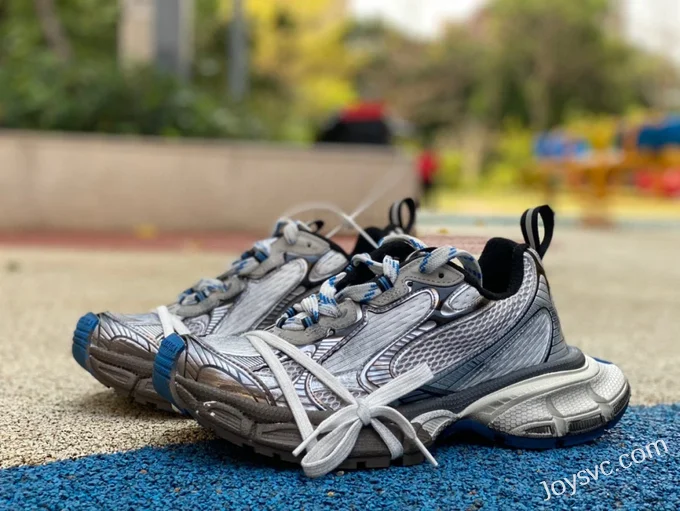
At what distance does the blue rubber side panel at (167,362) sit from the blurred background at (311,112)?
961 millimetres

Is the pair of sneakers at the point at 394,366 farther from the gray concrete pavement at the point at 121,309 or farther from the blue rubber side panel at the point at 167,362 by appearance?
the gray concrete pavement at the point at 121,309

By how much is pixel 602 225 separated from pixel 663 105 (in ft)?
79.2

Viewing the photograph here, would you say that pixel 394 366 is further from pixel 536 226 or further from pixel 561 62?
pixel 561 62

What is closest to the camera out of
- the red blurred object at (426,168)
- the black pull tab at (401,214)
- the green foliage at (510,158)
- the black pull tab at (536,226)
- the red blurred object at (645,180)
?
the black pull tab at (536,226)

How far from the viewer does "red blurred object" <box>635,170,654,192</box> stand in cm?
1631

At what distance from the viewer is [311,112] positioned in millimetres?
23094

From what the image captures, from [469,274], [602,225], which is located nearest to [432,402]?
[469,274]

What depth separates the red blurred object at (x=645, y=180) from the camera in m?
16.3

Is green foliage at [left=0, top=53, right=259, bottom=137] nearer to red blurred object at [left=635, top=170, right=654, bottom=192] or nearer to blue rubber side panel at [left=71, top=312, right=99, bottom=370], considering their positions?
blue rubber side panel at [left=71, top=312, right=99, bottom=370]

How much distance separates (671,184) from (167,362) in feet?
52.9

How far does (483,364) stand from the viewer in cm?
118

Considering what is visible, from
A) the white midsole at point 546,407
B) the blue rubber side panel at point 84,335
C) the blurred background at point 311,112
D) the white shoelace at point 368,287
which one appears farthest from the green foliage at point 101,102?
the white midsole at point 546,407

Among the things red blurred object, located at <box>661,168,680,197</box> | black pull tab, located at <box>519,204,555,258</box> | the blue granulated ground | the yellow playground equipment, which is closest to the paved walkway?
the blue granulated ground

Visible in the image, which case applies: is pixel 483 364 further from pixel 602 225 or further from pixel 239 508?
pixel 602 225
